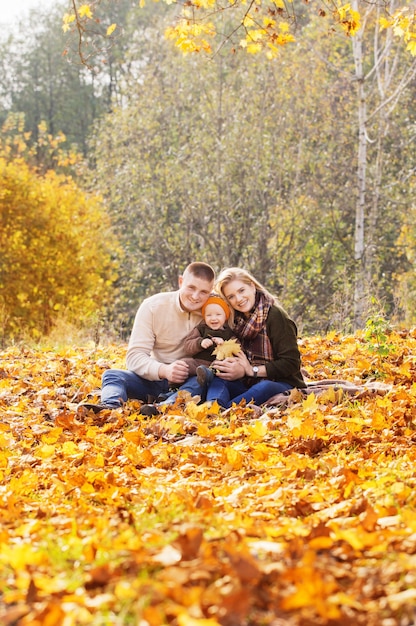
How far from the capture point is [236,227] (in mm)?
14055

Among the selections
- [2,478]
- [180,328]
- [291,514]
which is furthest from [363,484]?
[180,328]

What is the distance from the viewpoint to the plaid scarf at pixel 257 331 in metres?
5.32

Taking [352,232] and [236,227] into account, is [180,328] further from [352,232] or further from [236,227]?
[352,232]

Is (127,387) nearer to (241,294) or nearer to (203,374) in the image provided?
(203,374)

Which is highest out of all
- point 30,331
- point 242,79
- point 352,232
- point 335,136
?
point 242,79

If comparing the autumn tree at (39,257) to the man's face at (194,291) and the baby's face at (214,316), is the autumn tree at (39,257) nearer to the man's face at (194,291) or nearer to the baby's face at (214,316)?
the man's face at (194,291)

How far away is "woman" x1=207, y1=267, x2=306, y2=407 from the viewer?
17.0ft

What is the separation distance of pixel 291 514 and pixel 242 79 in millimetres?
13197

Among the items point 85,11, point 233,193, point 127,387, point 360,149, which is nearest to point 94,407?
point 127,387

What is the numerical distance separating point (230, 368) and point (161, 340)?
0.71 m

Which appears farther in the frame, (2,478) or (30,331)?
(30,331)

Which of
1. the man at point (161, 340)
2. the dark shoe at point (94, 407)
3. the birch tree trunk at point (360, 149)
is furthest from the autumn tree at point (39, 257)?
the dark shoe at point (94, 407)

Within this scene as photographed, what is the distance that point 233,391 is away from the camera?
5.30m

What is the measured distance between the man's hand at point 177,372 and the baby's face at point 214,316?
1.08 ft
